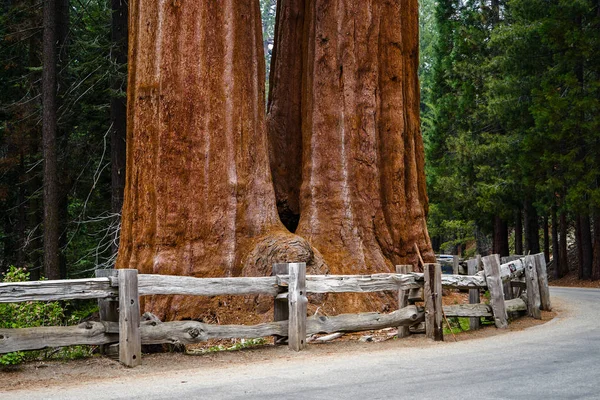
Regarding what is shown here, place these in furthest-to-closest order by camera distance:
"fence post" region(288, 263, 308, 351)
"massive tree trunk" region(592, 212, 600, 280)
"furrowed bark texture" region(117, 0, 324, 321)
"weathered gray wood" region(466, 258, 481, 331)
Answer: "massive tree trunk" region(592, 212, 600, 280) → "furrowed bark texture" region(117, 0, 324, 321) → "weathered gray wood" region(466, 258, 481, 331) → "fence post" region(288, 263, 308, 351)

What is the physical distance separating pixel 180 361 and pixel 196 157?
486 centimetres

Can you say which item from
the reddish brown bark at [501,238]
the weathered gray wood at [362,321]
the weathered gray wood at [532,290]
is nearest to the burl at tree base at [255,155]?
the weathered gray wood at [362,321]

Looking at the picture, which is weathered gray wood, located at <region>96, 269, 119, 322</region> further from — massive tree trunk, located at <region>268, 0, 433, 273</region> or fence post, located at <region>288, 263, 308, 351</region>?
massive tree trunk, located at <region>268, 0, 433, 273</region>

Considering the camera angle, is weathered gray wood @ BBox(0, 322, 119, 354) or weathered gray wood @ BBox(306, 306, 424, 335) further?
weathered gray wood @ BBox(306, 306, 424, 335)

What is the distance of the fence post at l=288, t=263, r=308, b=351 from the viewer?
32.4ft

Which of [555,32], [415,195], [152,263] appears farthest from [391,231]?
[555,32]

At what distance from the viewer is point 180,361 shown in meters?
9.25

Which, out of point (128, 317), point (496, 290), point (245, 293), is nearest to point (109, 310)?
point (128, 317)

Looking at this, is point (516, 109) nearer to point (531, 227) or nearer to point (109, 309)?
point (531, 227)

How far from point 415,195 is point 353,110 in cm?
248

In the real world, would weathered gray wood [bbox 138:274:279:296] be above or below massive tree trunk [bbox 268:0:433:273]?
below

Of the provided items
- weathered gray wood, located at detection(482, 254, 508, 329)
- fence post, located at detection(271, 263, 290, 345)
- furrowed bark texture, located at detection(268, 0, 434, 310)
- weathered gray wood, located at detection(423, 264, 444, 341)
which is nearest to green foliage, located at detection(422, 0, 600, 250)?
furrowed bark texture, located at detection(268, 0, 434, 310)

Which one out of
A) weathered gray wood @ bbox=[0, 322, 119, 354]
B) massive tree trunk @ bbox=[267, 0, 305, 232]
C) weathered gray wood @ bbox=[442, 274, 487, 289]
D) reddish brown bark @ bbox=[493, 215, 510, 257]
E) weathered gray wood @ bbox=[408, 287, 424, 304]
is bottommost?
weathered gray wood @ bbox=[0, 322, 119, 354]

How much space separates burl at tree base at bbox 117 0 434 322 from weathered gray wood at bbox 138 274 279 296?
7.82 ft
